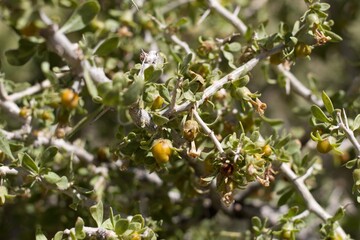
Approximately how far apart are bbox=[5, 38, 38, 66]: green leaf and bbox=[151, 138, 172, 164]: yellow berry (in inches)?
29.4

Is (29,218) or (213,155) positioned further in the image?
(29,218)

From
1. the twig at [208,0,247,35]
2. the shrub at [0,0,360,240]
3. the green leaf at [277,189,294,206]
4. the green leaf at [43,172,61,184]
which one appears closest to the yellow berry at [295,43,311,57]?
the shrub at [0,0,360,240]

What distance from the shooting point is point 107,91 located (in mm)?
1140

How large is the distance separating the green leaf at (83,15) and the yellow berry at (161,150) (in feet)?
1.51

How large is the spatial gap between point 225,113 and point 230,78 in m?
0.34

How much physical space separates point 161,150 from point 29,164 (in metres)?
0.40

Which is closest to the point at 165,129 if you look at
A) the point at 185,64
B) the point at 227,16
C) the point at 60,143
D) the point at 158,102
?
the point at 158,102

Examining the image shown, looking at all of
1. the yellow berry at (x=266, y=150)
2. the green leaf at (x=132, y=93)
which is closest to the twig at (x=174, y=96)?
the green leaf at (x=132, y=93)

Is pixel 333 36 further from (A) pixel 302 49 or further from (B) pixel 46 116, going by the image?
(B) pixel 46 116

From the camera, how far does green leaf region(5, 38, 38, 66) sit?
6.02ft

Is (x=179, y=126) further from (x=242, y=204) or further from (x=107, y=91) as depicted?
(x=242, y=204)

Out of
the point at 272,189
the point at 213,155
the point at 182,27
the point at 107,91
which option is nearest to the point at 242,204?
the point at 272,189

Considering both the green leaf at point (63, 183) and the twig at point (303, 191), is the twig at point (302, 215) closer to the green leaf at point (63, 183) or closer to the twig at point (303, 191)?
the twig at point (303, 191)

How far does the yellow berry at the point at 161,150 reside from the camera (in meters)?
1.30
